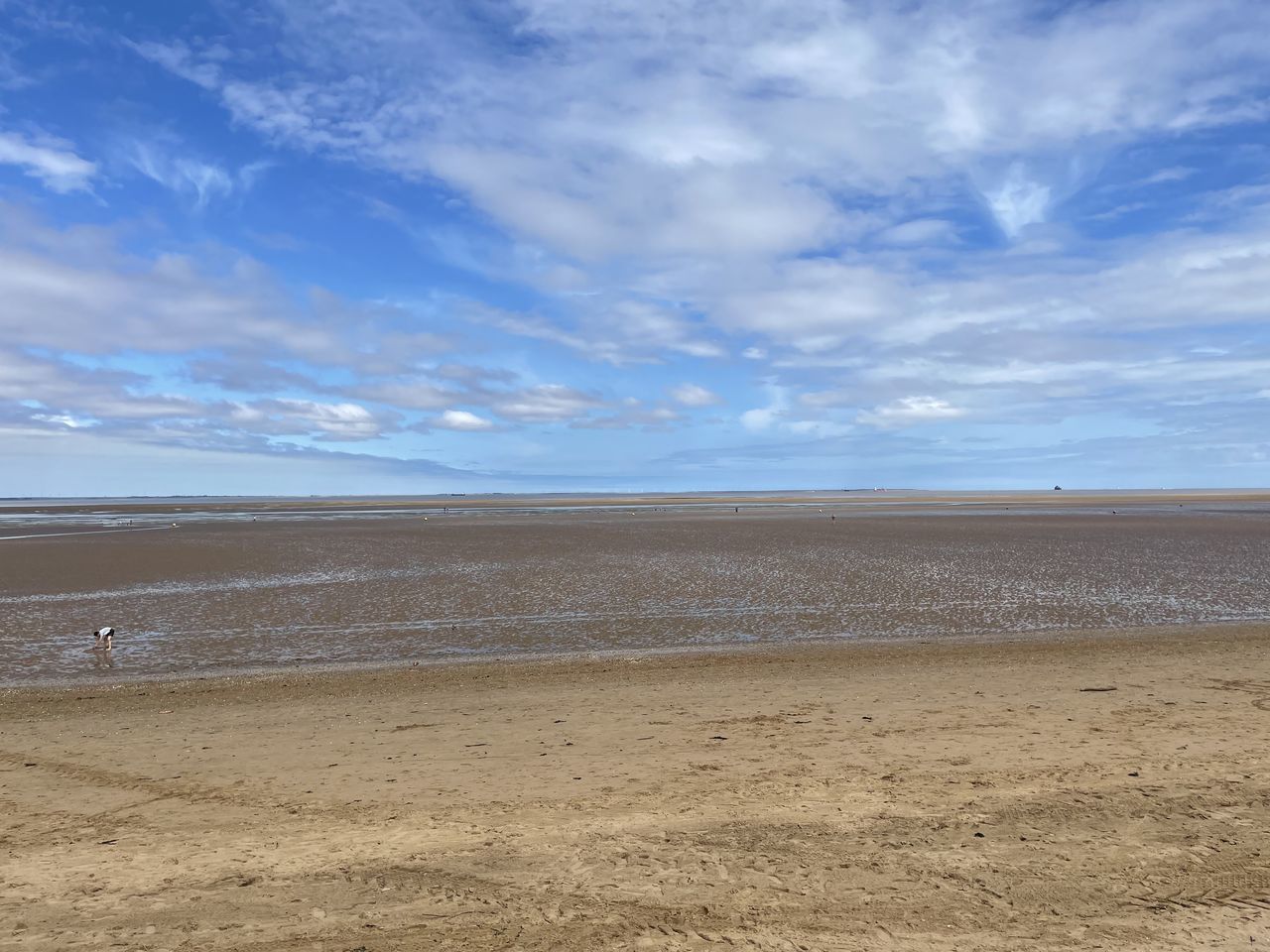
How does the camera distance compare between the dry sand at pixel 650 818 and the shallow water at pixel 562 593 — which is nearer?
the dry sand at pixel 650 818

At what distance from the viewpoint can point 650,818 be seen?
6465 mm

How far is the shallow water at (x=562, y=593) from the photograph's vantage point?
15797 millimetres

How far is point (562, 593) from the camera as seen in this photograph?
21859mm

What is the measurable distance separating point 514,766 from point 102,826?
3.34 metres

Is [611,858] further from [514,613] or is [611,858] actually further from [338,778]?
[514,613]

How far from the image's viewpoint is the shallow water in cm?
1580

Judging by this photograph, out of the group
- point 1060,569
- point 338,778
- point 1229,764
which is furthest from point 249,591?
point 1060,569

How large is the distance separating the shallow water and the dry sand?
4.47 meters

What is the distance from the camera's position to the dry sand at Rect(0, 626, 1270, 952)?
4898 mm

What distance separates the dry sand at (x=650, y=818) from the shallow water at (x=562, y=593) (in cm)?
447

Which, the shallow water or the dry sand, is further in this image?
the shallow water

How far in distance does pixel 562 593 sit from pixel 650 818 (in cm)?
1553

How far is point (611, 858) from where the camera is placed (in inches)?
226

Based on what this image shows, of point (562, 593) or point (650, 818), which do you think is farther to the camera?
point (562, 593)
